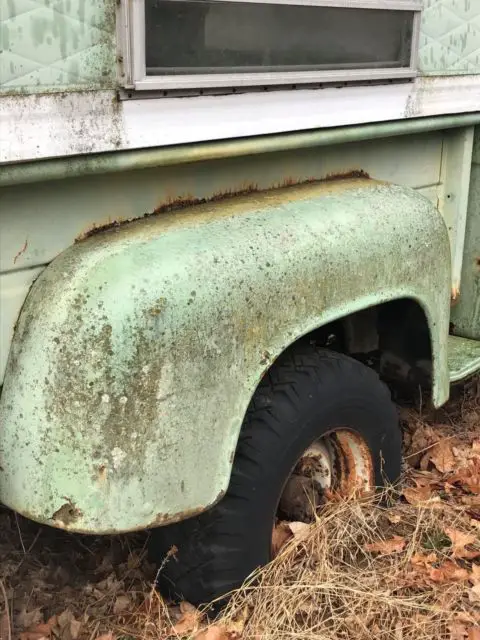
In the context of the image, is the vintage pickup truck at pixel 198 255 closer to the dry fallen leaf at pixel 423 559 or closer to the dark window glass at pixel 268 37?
the dark window glass at pixel 268 37

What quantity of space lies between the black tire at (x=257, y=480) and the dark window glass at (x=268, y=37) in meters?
0.89

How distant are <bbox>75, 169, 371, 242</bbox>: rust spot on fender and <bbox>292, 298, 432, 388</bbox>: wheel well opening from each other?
1.54 ft

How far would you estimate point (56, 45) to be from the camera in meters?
1.77

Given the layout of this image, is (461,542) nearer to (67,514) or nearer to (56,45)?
(67,514)

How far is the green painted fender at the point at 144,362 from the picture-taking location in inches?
74.5

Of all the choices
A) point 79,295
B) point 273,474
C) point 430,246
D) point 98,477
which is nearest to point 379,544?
point 273,474

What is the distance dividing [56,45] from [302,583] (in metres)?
1.73

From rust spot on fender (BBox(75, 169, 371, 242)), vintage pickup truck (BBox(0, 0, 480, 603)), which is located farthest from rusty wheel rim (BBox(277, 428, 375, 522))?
rust spot on fender (BBox(75, 169, 371, 242))

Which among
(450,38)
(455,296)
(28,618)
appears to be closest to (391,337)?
(455,296)

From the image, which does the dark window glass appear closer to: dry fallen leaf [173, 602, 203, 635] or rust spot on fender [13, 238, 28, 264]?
rust spot on fender [13, 238, 28, 264]

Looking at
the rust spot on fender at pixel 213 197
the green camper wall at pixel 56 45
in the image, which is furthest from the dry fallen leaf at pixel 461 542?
the green camper wall at pixel 56 45

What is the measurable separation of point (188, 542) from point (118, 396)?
64cm

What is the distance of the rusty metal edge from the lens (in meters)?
1.80

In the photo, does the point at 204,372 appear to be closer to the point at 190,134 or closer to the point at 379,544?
the point at 190,134
